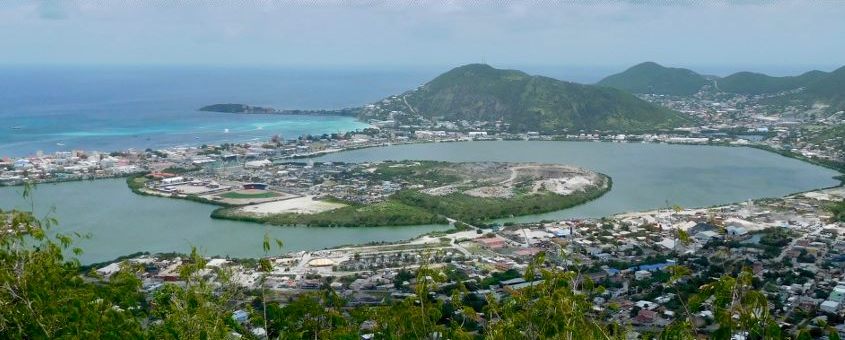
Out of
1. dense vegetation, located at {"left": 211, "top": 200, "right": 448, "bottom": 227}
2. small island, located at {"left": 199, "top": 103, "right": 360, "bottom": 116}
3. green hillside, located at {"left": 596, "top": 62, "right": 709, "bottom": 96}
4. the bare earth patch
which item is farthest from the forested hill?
the bare earth patch

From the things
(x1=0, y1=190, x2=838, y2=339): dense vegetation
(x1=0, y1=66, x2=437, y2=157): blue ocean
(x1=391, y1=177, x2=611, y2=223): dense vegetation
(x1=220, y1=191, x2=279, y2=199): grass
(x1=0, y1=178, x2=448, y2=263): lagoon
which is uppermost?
(x1=0, y1=190, x2=838, y2=339): dense vegetation

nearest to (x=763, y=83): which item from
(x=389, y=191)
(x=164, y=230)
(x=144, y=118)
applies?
(x=389, y=191)

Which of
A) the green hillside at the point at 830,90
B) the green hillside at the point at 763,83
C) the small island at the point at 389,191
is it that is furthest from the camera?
the green hillside at the point at 763,83

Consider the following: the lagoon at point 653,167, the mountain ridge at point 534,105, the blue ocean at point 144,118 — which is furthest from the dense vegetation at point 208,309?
the mountain ridge at point 534,105

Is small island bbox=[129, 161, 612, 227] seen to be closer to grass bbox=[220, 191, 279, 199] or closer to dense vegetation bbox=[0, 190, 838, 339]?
grass bbox=[220, 191, 279, 199]

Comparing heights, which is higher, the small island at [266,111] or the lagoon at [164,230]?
the small island at [266,111]

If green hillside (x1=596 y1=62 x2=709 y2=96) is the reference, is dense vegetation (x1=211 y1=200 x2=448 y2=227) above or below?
below

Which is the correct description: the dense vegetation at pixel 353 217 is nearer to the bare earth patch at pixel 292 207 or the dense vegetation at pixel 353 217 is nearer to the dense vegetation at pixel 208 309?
the bare earth patch at pixel 292 207
